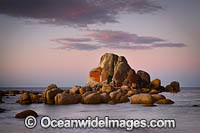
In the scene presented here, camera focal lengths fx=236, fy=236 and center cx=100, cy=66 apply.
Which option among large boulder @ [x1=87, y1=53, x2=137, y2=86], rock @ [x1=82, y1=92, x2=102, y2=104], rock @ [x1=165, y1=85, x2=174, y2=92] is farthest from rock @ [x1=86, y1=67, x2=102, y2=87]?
rock @ [x1=82, y1=92, x2=102, y2=104]

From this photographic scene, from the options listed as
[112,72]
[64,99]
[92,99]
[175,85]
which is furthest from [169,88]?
[64,99]

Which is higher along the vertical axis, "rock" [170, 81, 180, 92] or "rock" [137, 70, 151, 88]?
"rock" [137, 70, 151, 88]

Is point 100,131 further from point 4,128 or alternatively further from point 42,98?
point 42,98

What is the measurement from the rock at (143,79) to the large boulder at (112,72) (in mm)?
2049

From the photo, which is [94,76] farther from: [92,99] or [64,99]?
[64,99]

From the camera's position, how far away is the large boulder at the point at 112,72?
206ft

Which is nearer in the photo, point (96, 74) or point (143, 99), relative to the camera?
point (143, 99)

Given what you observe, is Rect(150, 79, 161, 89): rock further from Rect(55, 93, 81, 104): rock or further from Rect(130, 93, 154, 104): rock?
Rect(55, 93, 81, 104): rock

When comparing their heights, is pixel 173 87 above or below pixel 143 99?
below

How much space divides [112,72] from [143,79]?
13193 millimetres

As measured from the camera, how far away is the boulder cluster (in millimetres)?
29808

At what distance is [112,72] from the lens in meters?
74.8

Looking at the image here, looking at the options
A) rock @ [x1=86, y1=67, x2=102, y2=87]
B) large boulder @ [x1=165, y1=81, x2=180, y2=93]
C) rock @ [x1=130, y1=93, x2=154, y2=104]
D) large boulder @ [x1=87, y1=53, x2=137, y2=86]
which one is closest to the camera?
rock @ [x1=130, y1=93, x2=154, y2=104]

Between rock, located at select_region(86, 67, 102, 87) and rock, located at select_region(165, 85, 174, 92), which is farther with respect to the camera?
rock, located at select_region(86, 67, 102, 87)
